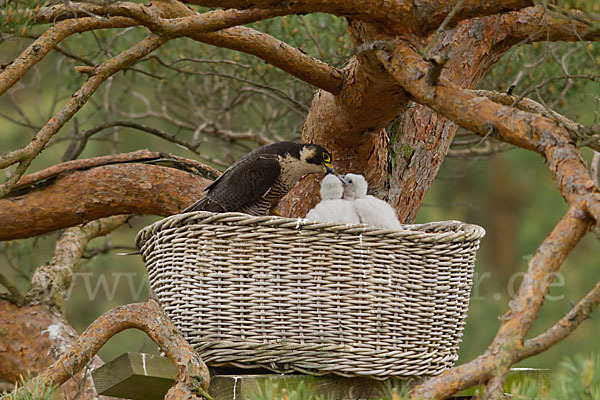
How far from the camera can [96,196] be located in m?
3.82

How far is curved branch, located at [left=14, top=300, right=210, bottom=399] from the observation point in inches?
90.9

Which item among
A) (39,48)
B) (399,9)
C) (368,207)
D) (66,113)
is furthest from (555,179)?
(39,48)

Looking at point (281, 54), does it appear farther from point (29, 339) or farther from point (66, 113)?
point (29, 339)

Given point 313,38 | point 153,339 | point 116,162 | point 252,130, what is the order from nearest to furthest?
point 153,339
point 116,162
point 313,38
point 252,130

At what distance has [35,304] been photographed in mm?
4066

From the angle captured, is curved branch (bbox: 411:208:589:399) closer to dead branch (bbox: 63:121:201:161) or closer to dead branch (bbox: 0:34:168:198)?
dead branch (bbox: 0:34:168:198)

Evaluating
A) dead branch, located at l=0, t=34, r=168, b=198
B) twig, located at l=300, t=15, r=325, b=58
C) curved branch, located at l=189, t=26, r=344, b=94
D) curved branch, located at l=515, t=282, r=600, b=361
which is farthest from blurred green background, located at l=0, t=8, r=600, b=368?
curved branch, located at l=189, t=26, r=344, b=94

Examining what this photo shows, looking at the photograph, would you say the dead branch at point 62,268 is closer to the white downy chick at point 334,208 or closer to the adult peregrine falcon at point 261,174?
the adult peregrine falcon at point 261,174

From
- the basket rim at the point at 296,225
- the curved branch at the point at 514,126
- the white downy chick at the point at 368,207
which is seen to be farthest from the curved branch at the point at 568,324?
the white downy chick at the point at 368,207

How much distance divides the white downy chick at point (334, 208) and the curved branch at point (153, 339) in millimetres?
691

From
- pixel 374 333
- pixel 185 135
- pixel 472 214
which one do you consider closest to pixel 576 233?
pixel 374 333

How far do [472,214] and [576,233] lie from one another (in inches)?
380

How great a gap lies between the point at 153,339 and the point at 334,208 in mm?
851

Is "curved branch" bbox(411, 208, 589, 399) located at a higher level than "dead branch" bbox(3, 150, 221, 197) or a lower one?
higher
